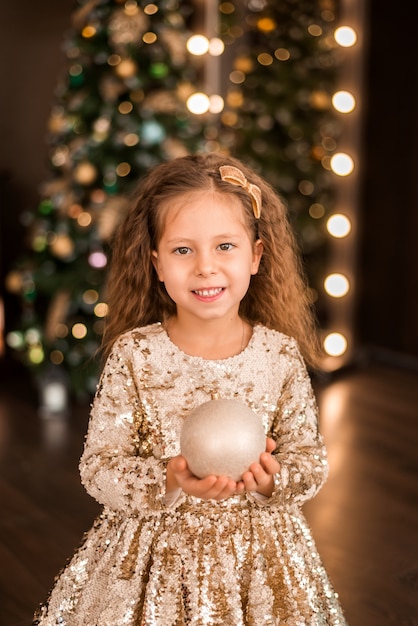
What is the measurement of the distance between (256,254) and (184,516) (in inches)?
20.7

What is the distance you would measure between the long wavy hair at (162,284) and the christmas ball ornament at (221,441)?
40 cm

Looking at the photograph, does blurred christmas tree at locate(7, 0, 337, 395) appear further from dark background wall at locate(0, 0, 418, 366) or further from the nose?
the nose

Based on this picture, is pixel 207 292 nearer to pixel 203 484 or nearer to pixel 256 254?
pixel 256 254

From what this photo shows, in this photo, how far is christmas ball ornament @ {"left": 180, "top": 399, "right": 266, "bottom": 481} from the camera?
129 cm

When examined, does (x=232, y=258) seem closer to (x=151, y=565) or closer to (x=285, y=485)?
(x=285, y=485)

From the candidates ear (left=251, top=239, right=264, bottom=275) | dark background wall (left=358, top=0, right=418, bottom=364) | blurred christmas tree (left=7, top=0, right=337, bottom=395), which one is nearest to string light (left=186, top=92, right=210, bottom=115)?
blurred christmas tree (left=7, top=0, right=337, bottom=395)

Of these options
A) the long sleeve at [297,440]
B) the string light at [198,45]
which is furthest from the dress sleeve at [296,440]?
the string light at [198,45]

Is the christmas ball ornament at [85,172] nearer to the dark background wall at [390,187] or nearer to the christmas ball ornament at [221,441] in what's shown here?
the dark background wall at [390,187]

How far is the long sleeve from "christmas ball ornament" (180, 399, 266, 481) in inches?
6.5

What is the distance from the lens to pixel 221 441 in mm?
1284

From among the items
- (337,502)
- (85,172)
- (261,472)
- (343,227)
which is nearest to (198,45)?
(85,172)

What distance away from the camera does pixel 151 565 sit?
152 cm

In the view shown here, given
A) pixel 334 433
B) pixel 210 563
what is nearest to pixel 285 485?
pixel 210 563

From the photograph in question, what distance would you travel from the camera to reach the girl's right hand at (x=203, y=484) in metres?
1.29
